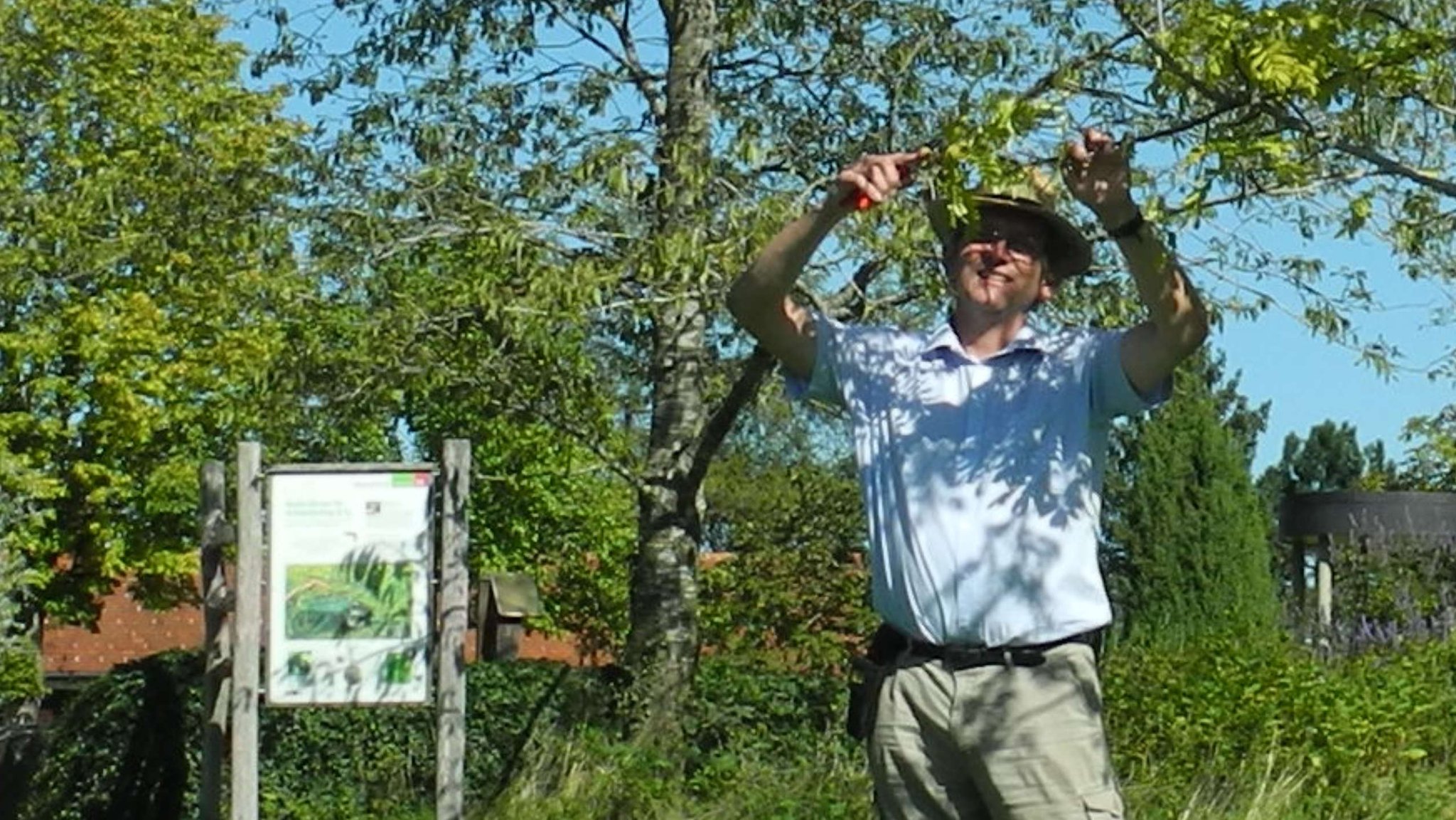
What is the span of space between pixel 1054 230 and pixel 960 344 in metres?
0.23

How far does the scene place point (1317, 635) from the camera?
39.5 ft

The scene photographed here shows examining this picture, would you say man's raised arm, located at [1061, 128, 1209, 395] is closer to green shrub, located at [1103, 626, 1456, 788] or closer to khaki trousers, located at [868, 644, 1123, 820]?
khaki trousers, located at [868, 644, 1123, 820]

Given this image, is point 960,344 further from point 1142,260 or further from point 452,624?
point 452,624

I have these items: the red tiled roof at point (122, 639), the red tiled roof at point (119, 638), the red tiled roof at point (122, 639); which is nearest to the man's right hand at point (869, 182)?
the red tiled roof at point (122, 639)

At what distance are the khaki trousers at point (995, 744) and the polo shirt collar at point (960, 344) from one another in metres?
0.47

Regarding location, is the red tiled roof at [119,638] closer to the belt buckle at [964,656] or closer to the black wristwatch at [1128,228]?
the belt buckle at [964,656]

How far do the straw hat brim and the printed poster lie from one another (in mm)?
4793

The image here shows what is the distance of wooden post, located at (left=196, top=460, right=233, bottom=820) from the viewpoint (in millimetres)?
9625

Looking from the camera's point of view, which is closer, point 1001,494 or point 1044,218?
point 1001,494

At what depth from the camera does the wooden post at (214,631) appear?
9.62 metres

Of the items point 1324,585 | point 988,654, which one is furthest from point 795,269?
point 1324,585

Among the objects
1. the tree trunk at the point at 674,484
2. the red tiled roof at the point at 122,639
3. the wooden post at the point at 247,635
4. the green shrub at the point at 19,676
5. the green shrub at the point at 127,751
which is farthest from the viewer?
the red tiled roof at the point at 122,639

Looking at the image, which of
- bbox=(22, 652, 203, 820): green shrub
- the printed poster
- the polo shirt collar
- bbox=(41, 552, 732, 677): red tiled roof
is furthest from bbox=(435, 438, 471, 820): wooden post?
bbox=(41, 552, 732, 677): red tiled roof

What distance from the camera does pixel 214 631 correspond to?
31.9 ft
